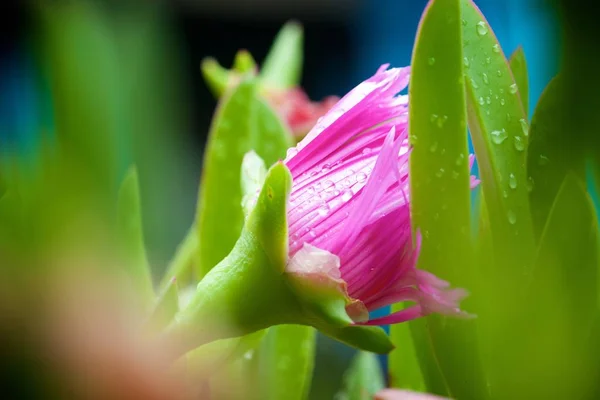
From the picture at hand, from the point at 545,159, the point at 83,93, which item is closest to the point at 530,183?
the point at 545,159

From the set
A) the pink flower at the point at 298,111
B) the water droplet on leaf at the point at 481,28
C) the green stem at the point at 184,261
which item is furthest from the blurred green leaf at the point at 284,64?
the water droplet on leaf at the point at 481,28

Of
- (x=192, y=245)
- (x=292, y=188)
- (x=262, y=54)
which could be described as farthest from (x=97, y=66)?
(x=262, y=54)

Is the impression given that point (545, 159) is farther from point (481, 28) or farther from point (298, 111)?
point (298, 111)

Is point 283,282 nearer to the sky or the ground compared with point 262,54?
nearer to the ground

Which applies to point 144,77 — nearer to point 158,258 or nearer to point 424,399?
point 158,258

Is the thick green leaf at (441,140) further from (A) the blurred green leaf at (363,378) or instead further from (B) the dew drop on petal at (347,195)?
(A) the blurred green leaf at (363,378)

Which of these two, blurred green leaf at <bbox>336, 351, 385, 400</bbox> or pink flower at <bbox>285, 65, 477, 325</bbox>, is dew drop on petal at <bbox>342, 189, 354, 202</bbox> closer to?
pink flower at <bbox>285, 65, 477, 325</bbox>
